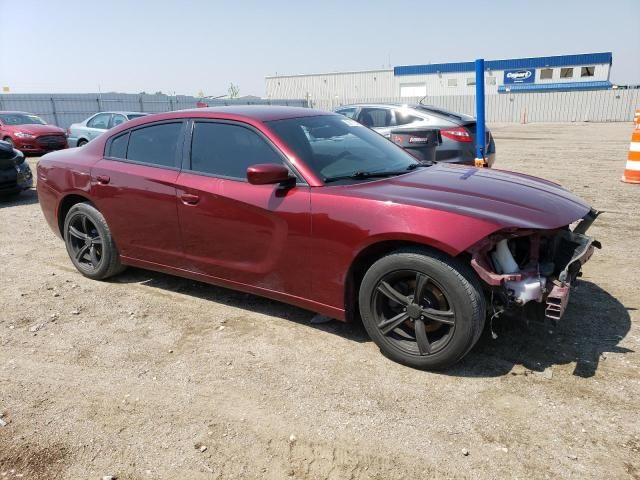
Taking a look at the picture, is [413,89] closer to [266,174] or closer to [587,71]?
[587,71]

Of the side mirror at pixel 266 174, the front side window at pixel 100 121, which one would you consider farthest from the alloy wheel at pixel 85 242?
the front side window at pixel 100 121

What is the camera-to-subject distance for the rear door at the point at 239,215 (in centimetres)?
346

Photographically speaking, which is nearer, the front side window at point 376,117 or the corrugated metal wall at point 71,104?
the front side window at point 376,117

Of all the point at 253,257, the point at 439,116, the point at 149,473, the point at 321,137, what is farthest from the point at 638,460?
the point at 439,116

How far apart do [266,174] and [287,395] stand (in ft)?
4.59

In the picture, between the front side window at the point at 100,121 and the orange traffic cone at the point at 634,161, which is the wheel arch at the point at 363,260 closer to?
the orange traffic cone at the point at 634,161

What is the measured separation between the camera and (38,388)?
3107 mm

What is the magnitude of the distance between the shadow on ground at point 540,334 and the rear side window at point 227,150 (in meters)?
1.18

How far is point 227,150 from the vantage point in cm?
389

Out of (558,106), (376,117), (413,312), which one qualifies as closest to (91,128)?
(376,117)

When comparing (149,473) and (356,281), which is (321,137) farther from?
(149,473)

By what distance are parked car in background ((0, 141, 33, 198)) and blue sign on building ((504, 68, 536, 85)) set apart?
177 feet

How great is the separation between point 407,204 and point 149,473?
1978 mm

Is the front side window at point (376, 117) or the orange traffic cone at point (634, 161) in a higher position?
the front side window at point (376, 117)
